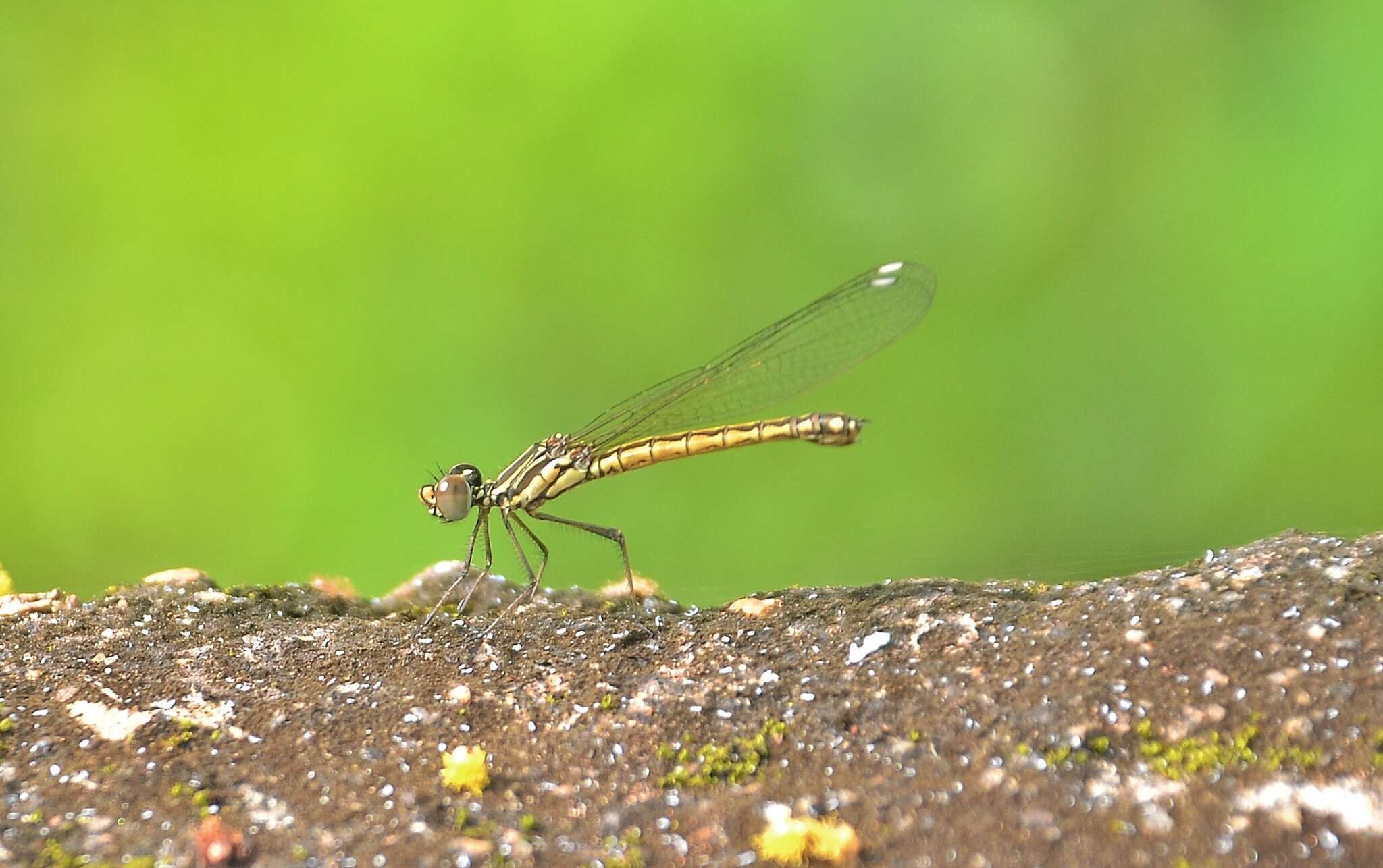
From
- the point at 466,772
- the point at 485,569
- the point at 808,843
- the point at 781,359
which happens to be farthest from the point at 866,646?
the point at 781,359

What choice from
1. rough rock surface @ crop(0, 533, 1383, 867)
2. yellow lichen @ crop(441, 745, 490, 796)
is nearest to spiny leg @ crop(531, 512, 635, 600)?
rough rock surface @ crop(0, 533, 1383, 867)

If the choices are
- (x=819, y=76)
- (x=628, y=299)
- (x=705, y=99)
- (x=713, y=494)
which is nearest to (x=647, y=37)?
(x=705, y=99)

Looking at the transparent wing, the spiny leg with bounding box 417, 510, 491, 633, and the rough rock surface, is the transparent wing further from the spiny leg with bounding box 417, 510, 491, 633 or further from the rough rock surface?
the rough rock surface

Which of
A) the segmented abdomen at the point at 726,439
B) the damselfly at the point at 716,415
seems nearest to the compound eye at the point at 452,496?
the damselfly at the point at 716,415

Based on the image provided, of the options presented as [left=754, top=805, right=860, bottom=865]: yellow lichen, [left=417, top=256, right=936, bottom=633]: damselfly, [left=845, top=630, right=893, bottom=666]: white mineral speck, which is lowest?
[left=754, top=805, right=860, bottom=865]: yellow lichen

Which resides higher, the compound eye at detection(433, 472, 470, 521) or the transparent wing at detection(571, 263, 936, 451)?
the transparent wing at detection(571, 263, 936, 451)

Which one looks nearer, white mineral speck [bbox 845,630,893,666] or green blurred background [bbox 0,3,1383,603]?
white mineral speck [bbox 845,630,893,666]

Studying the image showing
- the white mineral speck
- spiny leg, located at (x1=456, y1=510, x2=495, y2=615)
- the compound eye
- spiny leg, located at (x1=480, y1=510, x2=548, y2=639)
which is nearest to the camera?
the white mineral speck
